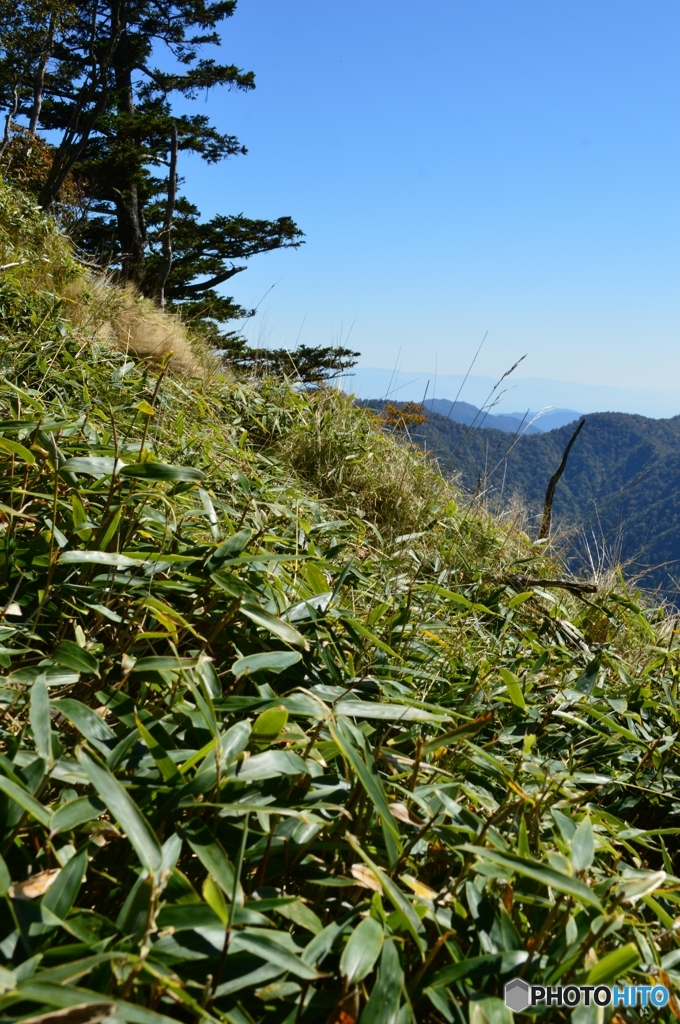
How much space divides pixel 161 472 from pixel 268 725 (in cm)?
48

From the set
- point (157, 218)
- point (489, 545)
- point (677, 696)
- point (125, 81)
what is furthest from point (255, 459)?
point (157, 218)

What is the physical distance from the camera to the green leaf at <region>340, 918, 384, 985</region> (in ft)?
2.44

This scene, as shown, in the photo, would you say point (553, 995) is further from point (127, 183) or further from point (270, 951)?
point (127, 183)

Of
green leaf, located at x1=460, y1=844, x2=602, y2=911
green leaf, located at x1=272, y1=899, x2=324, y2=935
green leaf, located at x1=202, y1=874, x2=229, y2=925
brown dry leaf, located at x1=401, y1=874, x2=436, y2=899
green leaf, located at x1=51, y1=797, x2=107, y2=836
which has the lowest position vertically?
green leaf, located at x1=272, y1=899, x2=324, y2=935

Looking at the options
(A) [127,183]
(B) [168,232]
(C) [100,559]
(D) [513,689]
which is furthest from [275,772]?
(A) [127,183]

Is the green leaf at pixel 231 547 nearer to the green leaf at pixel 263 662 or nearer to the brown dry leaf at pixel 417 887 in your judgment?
the green leaf at pixel 263 662

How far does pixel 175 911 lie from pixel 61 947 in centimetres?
11

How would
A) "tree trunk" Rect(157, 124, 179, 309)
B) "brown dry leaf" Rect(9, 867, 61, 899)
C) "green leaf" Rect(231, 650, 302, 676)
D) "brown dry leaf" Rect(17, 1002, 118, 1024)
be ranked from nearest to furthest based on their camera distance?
"brown dry leaf" Rect(17, 1002, 118, 1024) < "brown dry leaf" Rect(9, 867, 61, 899) < "green leaf" Rect(231, 650, 302, 676) < "tree trunk" Rect(157, 124, 179, 309)

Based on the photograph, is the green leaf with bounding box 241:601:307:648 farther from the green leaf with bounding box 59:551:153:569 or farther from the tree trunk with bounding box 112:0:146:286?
the tree trunk with bounding box 112:0:146:286

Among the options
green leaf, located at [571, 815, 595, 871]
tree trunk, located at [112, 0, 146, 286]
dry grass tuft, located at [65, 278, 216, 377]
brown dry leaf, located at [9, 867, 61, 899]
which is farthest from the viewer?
tree trunk, located at [112, 0, 146, 286]

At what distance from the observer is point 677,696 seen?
198 cm

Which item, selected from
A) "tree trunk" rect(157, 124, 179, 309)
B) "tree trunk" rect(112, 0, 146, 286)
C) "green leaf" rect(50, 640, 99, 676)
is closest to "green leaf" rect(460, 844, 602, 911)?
"green leaf" rect(50, 640, 99, 676)

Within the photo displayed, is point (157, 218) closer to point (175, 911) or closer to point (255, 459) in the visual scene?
point (255, 459)

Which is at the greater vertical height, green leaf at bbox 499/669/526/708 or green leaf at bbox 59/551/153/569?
green leaf at bbox 59/551/153/569
